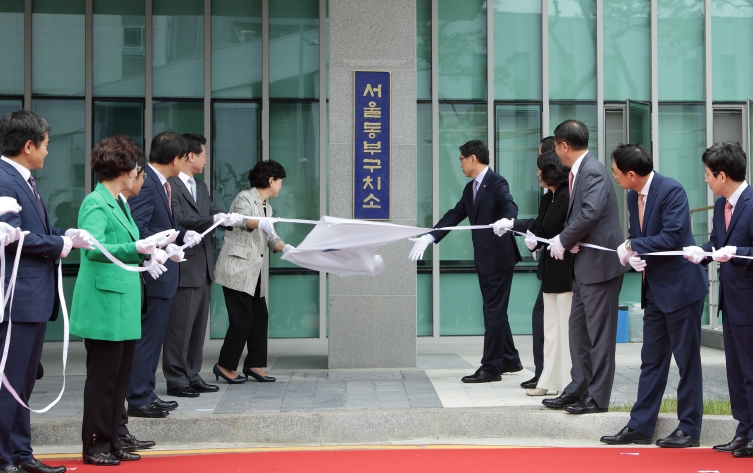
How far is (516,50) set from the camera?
1239cm

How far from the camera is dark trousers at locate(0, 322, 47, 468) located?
208 inches

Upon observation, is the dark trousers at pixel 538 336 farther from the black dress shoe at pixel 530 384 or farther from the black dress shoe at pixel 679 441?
the black dress shoe at pixel 679 441

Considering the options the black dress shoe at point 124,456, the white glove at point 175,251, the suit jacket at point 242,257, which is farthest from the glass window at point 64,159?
the black dress shoe at point 124,456

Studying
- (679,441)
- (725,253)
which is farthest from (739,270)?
(679,441)

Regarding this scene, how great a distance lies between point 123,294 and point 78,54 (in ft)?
22.9

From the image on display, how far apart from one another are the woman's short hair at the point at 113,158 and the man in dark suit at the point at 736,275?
366 centimetres

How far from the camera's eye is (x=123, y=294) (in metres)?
5.83

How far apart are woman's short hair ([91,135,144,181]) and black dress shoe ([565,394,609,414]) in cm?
359

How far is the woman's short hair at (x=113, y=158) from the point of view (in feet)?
19.3

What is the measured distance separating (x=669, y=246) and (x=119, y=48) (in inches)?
321

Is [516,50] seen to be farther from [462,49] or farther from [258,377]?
[258,377]

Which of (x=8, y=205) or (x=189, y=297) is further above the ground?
(x=8, y=205)

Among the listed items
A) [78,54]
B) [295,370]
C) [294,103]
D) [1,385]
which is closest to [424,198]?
[294,103]

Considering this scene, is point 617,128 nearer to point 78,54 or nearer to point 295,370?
point 295,370
